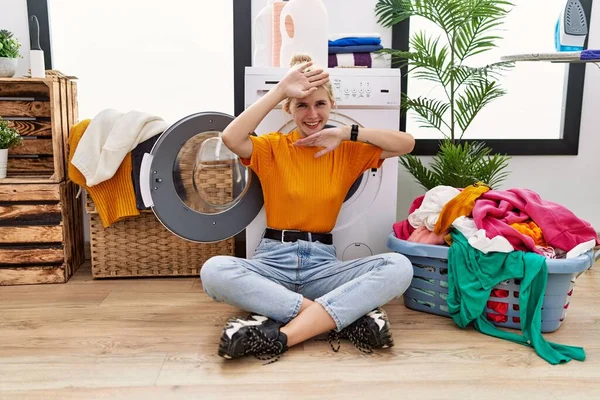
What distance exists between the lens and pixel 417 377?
1.34m

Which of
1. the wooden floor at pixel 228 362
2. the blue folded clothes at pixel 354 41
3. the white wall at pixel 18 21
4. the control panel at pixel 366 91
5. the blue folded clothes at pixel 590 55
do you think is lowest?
the wooden floor at pixel 228 362

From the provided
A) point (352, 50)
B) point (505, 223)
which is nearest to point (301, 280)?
point (505, 223)

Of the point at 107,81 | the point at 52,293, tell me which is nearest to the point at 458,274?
the point at 52,293

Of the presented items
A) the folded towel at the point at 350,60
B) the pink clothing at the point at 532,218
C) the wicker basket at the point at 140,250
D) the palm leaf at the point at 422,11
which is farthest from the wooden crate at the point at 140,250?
the palm leaf at the point at 422,11

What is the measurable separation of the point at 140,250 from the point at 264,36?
3.35 feet

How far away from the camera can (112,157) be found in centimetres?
197

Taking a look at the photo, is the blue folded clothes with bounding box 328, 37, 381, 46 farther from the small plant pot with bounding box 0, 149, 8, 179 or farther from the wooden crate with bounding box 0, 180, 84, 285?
the small plant pot with bounding box 0, 149, 8, 179

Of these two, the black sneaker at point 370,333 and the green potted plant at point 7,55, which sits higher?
the green potted plant at point 7,55

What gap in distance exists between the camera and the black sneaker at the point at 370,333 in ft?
4.84

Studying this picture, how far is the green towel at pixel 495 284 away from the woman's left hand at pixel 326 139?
489 mm

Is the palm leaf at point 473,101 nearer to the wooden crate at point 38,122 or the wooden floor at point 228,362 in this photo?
the wooden floor at point 228,362

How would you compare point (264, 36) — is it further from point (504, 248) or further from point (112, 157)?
point (504, 248)

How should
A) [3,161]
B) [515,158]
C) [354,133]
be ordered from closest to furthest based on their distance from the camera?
[354,133], [3,161], [515,158]

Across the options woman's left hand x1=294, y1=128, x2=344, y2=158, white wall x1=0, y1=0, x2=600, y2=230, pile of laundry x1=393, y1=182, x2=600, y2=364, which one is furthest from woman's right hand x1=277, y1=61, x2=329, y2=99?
white wall x1=0, y1=0, x2=600, y2=230
